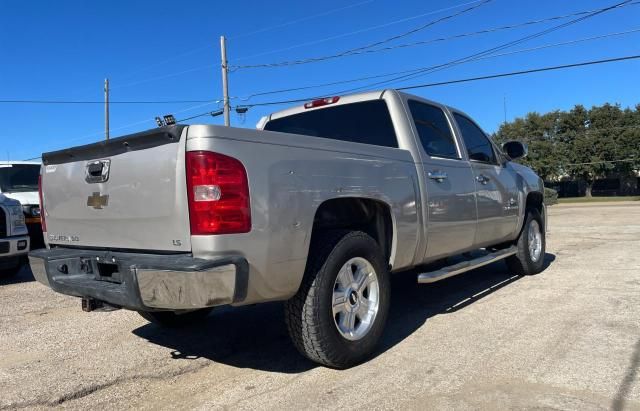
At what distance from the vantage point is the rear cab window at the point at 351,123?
4.79 metres

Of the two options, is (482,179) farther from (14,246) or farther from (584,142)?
(584,142)

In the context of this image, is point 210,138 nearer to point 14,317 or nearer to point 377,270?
point 377,270

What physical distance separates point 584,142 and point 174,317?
57570mm

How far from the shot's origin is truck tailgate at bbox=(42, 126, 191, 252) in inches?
121

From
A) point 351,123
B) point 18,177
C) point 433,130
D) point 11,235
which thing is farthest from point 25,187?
point 433,130

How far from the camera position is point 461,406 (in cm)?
313

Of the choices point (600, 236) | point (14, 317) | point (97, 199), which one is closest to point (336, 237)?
point (97, 199)

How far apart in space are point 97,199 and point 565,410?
313 cm

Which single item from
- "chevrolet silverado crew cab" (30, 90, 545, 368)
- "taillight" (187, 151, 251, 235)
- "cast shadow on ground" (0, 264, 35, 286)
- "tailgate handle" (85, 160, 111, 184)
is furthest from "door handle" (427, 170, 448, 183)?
"cast shadow on ground" (0, 264, 35, 286)

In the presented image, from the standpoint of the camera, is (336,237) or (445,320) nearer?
(336,237)

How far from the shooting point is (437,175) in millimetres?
4746

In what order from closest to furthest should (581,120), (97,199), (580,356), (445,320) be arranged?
(97,199), (580,356), (445,320), (581,120)

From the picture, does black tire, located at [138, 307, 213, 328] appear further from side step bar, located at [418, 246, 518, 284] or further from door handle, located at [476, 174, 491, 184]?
door handle, located at [476, 174, 491, 184]

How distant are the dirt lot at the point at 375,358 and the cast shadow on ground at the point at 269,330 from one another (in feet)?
0.05
